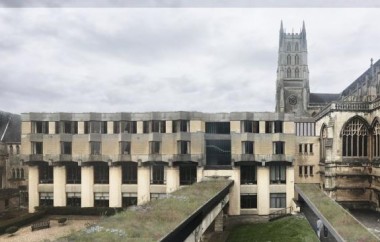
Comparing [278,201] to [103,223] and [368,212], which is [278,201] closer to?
[368,212]

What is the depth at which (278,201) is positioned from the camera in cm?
4597

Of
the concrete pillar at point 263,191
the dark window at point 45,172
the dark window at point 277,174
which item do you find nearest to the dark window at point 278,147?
the dark window at point 277,174

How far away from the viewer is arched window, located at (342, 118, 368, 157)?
4869 cm

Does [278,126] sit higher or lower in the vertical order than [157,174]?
higher

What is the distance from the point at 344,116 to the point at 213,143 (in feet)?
64.8

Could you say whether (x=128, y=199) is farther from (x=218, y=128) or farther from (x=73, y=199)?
(x=218, y=128)

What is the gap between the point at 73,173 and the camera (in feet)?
164

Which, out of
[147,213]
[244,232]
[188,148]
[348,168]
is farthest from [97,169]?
[348,168]

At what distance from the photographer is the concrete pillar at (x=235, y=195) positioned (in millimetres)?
45094

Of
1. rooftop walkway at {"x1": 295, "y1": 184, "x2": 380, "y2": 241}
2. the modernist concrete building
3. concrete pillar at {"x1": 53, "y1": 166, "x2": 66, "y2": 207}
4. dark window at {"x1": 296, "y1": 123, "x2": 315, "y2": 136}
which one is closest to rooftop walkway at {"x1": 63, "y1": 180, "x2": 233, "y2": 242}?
rooftop walkway at {"x1": 295, "y1": 184, "x2": 380, "y2": 241}

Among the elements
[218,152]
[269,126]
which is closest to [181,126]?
[218,152]

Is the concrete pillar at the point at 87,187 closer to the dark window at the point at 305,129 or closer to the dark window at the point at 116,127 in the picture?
the dark window at the point at 116,127

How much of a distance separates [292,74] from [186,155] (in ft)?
216

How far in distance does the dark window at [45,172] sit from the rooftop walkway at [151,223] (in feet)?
108
